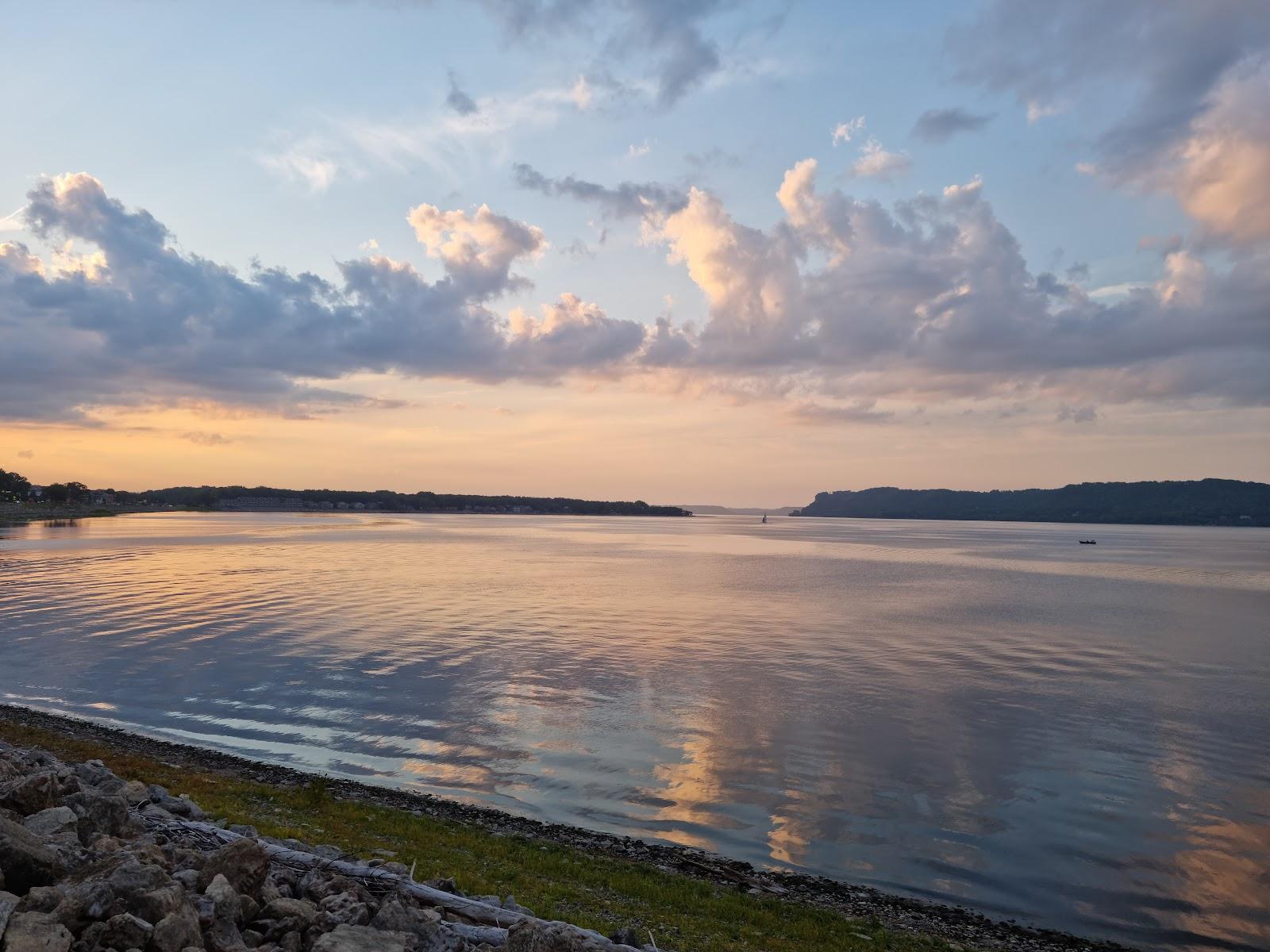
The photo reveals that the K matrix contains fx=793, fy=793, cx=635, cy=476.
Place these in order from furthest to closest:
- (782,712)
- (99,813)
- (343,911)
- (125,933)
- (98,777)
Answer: (782,712) < (98,777) < (99,813) < (343,911) < (125,933)

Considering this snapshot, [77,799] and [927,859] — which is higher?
[77,799]

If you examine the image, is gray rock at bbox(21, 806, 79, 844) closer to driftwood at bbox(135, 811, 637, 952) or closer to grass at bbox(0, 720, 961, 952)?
driftwood at bbox(135, 811, 637, 952)

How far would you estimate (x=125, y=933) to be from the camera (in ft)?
21.6

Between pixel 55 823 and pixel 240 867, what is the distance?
309 centimetres

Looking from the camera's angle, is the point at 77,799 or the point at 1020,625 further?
the point at 1020,625

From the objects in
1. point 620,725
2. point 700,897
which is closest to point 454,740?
point 620,725

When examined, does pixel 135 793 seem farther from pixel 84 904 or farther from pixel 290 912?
pixel 290 912

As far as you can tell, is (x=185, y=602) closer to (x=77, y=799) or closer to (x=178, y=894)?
(x=77, y=799)

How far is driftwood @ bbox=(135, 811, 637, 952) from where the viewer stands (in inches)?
309

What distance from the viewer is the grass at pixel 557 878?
10836 mm

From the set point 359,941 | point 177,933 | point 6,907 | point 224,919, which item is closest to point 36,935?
point 6,907

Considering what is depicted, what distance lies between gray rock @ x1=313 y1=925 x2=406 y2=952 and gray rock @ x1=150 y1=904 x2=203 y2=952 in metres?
1.02

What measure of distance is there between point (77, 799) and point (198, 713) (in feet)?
51.4

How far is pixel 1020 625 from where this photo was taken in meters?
46.2
